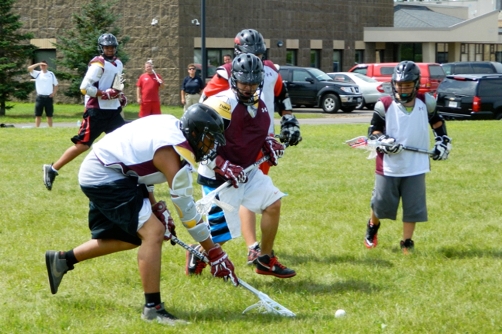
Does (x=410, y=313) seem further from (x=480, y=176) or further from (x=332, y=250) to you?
(x=480, y=176)

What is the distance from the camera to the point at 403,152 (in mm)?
7918

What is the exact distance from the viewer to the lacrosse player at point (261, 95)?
7281mm

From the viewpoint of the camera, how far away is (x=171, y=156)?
216 inches

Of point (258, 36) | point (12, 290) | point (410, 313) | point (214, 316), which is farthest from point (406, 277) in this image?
point (12, 290)

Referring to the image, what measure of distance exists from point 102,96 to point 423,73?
23615 mm

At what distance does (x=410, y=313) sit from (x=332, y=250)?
221cm

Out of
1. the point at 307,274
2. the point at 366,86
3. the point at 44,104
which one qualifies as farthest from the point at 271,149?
the point at 366,86

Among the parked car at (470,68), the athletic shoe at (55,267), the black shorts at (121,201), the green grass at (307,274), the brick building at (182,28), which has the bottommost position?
the green grass at (307,274)

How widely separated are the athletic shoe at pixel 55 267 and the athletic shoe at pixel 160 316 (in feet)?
2.69

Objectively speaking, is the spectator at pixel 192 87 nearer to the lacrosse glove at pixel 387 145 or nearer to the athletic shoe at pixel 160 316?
the lacrosse glove at pixel 387 145

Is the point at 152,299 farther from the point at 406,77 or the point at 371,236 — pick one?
the point at 406,77

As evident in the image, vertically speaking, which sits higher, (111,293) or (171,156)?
(171,156)

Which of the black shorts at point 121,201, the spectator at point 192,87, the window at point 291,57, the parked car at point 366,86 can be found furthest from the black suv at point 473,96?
the black shorts at point 121,201

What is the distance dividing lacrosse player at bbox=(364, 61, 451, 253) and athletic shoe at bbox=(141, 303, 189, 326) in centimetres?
291
